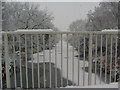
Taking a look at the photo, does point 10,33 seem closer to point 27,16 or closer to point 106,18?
point 27,16

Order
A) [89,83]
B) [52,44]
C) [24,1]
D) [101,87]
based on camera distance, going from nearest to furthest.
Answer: [101,87] → [89,83] → [52,44] → [24,1]

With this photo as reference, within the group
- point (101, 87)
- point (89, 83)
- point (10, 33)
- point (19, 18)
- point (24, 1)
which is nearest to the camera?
point (101, 87)

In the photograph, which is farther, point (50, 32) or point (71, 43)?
point (71, 43)

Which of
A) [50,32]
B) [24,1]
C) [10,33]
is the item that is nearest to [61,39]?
[50,32]

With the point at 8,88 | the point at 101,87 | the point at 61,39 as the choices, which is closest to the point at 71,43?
the point at 61,39

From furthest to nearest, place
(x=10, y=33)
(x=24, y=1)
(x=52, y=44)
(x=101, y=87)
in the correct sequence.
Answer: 1. (x=24, y=1)
2. (x=52, y=44)
3. (x=10, y=33)
4. (x=101, y=87)

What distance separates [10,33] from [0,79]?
2.14 ft

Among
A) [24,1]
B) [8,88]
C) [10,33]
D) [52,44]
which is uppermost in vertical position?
[24,1]

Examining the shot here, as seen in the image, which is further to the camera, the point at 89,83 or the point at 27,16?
the point at 27,16

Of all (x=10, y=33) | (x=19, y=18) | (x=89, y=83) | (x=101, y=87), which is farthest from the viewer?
(x=19, y=18)

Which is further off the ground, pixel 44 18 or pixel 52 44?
pixel 44 18

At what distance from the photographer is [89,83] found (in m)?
2.16

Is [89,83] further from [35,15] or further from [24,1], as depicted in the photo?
[35,15]

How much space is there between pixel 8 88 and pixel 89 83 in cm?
102
